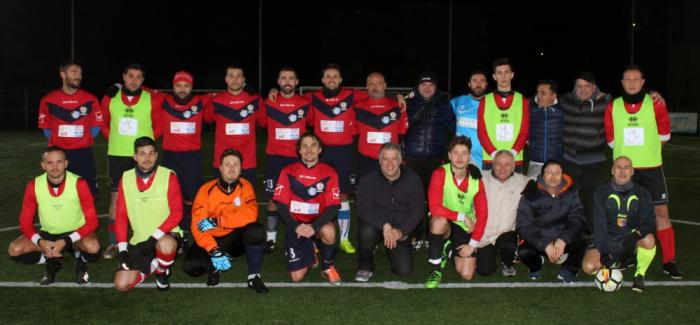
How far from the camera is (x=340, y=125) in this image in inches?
262

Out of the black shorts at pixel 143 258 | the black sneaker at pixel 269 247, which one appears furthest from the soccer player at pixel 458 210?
the black shorts at pixel 143 258

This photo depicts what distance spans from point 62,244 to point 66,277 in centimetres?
34

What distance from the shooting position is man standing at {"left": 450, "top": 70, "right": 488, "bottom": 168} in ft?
20.9

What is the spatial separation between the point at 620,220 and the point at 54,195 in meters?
4.19

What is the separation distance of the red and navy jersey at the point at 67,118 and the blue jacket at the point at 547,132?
3.86m

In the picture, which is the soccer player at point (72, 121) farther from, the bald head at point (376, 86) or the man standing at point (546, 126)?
the man standing at point (546, 126)

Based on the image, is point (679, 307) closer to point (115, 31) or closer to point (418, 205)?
point (418, 205)

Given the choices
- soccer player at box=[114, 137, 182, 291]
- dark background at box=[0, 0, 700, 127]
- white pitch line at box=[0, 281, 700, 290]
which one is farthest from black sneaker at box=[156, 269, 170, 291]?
dark background at box=[0, 0, 700, 127]

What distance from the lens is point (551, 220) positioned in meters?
5.41

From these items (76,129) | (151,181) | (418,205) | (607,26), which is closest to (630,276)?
(418,205)

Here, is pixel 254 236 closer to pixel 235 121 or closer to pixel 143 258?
pixel 143 258

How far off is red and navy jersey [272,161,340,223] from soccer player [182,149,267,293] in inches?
11.9

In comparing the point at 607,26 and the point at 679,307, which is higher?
the point at 607,26

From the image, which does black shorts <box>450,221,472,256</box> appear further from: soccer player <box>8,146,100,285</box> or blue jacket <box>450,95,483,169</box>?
soccer player <box>8,146,100,285</box>
